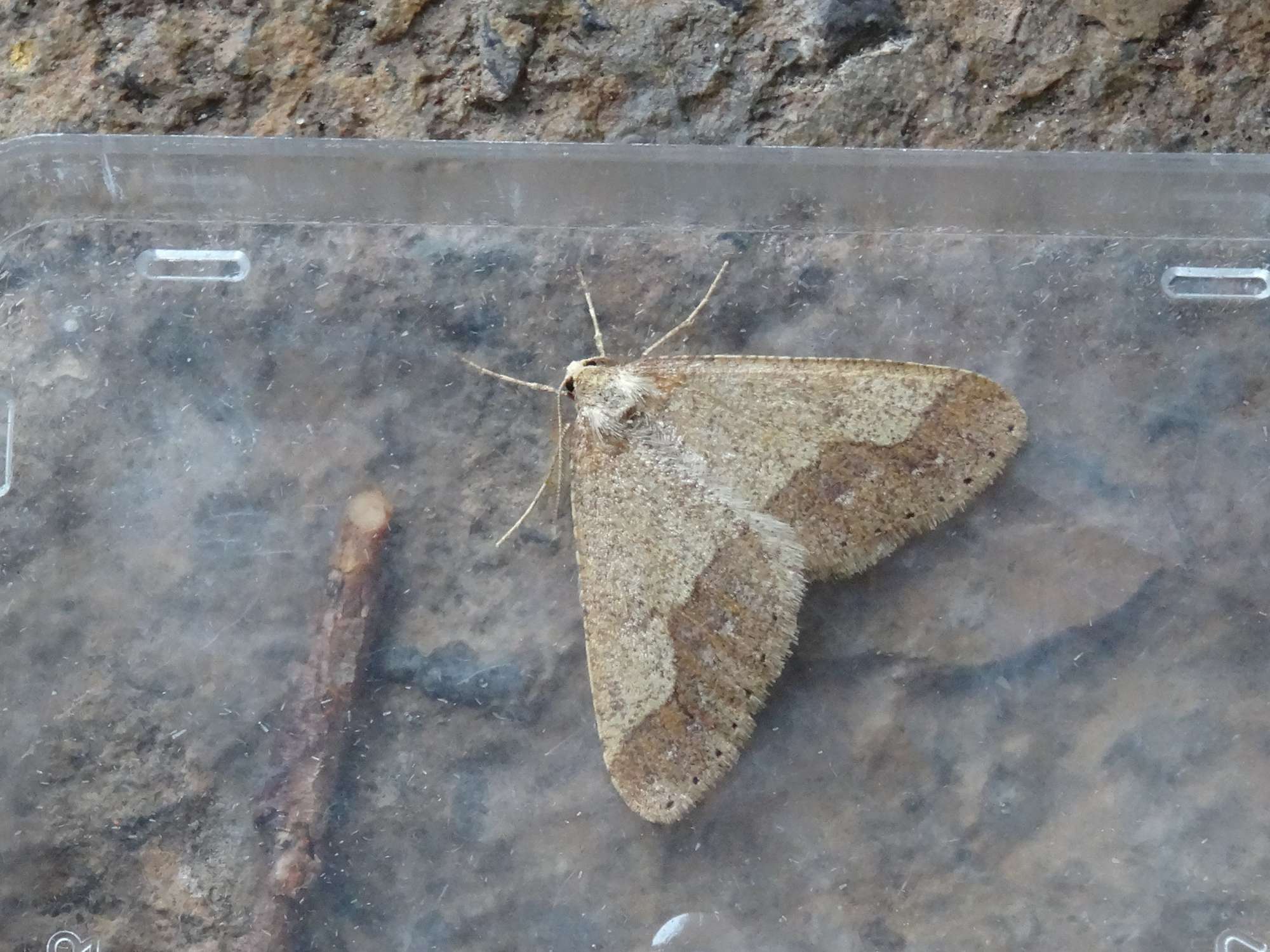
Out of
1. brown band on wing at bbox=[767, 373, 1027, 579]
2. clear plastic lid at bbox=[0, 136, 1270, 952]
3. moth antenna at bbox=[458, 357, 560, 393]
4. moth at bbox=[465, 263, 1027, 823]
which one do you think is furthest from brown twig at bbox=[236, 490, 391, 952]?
brown band on wing at bbox=[767, 373, 1027, 579]

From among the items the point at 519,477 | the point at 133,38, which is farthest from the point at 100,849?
the point at 133,38

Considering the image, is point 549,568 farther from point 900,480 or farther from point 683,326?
point 900,480

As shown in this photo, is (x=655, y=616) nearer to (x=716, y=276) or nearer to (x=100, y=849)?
(x=716, y=276)

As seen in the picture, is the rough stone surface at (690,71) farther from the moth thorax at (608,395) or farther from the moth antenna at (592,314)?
the moth thorax at (608,395)

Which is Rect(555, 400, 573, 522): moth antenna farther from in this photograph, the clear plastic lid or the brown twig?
the brown twig

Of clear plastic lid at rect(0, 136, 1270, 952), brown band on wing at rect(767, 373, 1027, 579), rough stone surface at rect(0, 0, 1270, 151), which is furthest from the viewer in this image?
rough stone surface at rect(0, 0, 1270, 151)

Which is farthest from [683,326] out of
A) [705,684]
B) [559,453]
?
[705,684]
